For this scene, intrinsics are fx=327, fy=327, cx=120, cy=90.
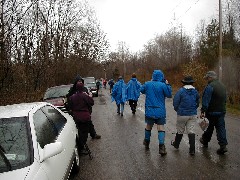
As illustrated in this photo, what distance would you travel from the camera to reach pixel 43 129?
453 centimetres

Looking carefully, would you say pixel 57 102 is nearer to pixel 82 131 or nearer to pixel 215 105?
pixel 82 131

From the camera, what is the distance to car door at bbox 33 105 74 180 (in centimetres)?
390

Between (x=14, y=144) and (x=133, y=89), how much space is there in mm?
10619

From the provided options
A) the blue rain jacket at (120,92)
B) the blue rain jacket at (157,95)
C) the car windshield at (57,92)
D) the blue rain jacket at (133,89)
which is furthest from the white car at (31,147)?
the blue rain jacket at (120,92)

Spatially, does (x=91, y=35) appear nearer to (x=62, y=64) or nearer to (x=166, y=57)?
(x=62, y=64)

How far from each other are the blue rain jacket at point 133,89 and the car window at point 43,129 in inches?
372

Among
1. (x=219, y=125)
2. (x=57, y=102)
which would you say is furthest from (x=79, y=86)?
(x=57, y=102)

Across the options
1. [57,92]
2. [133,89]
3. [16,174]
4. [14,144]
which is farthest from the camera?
[133,89]

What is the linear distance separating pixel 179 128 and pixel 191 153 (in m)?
0.62

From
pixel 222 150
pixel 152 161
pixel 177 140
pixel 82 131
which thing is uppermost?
pixel 82 131

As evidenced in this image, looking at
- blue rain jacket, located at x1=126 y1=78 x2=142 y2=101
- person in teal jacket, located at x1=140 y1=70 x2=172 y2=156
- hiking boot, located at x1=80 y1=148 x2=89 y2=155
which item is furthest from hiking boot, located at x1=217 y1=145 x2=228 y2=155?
blue rain jacket, located at x1=126 y1=78 x2=142 y2=101

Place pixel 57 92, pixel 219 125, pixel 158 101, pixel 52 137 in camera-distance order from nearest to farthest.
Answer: pixel 52 137
pixel 219 125
pixel 158 101
pixel 57 92

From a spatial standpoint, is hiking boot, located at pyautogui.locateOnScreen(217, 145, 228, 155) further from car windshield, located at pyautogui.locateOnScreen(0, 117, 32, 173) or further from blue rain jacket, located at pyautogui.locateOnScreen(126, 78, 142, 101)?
blue rain jacket, located at pyautogui.locateOnScreen(126, 78, 142, 101)

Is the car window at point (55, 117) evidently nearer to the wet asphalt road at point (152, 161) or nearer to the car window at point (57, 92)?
the wet asphalt road at point (152, 161)
